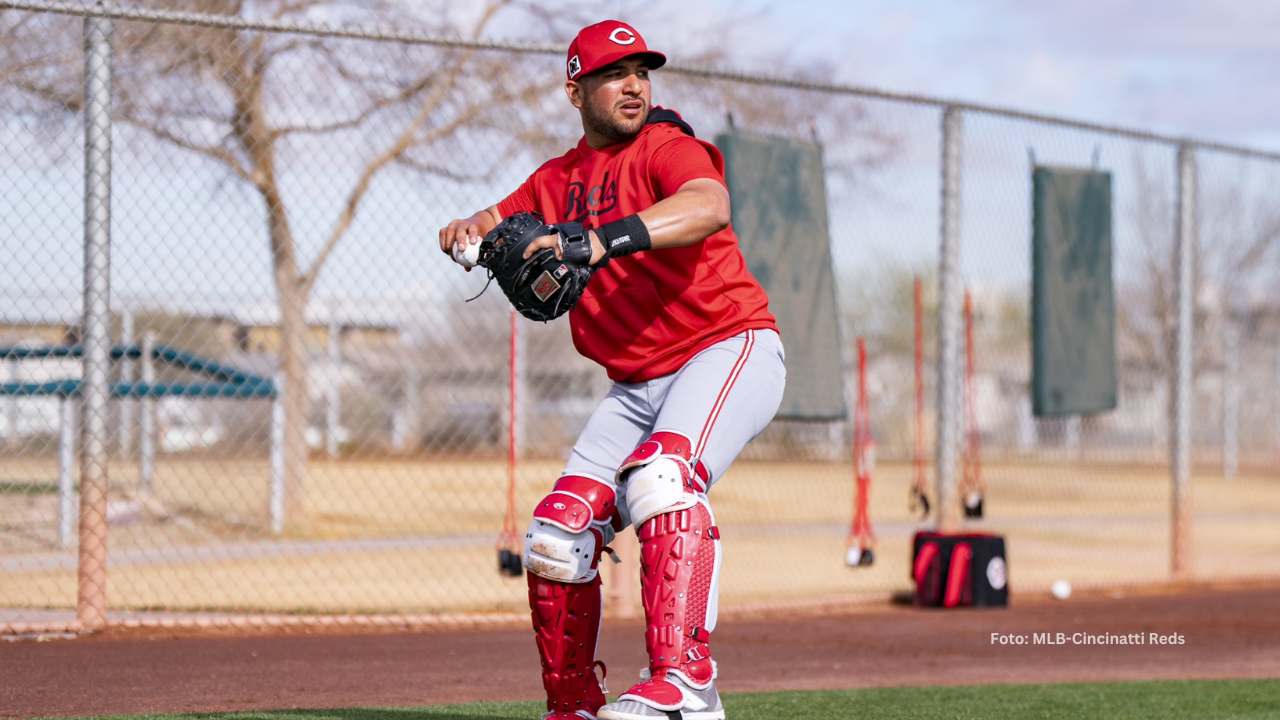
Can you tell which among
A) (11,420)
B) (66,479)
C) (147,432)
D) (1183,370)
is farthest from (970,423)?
(11,420)

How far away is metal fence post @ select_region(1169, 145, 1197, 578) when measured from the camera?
11.3 m

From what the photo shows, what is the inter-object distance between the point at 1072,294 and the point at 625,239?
7.41 m

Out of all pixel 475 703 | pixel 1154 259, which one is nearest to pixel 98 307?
pixel 475 703

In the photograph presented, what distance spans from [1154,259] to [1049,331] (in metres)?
2.29

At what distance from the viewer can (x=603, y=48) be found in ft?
13.8

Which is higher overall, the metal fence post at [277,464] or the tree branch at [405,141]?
the tree branch at [405,141]

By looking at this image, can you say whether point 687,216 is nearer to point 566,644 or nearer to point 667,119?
point 667,119

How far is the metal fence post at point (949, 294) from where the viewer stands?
31.5 ft

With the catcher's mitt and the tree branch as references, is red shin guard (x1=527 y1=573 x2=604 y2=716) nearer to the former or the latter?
the catcher's mitt

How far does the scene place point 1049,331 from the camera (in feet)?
34.0

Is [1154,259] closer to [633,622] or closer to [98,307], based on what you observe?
[633,622]

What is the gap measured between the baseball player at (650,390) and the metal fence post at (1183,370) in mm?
7829

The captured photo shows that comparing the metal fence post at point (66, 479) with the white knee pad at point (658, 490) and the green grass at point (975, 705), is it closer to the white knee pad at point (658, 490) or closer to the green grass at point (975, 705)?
the green grass at point (975, 705)

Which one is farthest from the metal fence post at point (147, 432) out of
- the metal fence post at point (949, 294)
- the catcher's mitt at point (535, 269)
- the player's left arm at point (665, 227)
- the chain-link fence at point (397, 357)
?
the player's left arm at point (665, 227)
